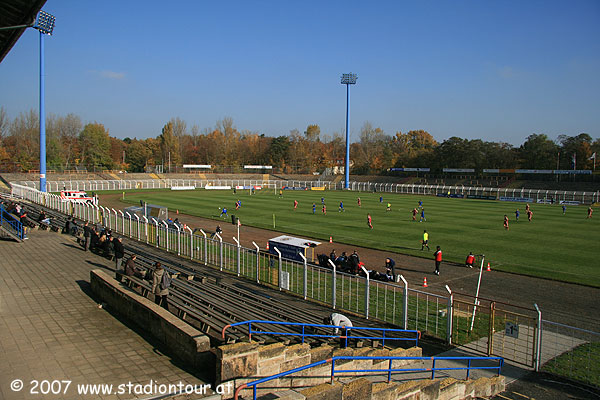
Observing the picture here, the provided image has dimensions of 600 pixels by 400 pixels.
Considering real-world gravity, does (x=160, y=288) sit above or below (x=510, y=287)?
above

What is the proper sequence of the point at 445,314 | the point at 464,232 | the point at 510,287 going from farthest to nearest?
the point at 464,232, the point at 510,287, the point at 445,314

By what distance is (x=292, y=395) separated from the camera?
5770mm

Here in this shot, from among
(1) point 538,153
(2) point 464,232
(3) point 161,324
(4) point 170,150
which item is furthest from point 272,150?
(3) point 161,324

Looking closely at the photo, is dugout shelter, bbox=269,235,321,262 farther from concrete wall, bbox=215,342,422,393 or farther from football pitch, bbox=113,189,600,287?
concrete wall, bbox=215,342,422,393

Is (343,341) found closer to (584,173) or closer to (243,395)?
(243,395)

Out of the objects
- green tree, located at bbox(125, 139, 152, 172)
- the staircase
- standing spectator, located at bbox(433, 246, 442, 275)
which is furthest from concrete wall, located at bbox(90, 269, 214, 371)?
green tree, located at bbox(125, 139, 152, 172)

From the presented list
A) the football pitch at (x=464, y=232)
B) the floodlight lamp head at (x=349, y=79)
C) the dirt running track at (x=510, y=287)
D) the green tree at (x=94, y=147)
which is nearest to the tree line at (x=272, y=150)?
the green tree at (x=94, y=147)

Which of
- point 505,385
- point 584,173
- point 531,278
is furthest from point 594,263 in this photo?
point 584,173

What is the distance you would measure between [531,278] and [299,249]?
11735 mm

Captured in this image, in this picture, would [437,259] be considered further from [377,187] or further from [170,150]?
[170,150]

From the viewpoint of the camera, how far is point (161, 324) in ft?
27.7

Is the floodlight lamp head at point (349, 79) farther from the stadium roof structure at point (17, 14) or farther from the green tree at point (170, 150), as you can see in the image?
the stadium roof structure at point (17, 14)

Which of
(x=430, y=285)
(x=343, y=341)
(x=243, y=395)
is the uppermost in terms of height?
(x=243, y=395)

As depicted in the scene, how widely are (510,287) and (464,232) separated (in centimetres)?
1669
